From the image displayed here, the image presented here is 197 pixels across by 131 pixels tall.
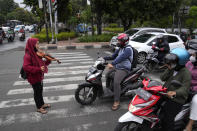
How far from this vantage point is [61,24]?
30078mm

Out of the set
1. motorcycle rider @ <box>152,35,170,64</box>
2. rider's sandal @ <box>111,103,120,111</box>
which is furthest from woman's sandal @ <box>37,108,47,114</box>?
motorcycle rider @ <box>152,35,170,64</box>

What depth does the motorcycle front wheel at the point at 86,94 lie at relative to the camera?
162 inches

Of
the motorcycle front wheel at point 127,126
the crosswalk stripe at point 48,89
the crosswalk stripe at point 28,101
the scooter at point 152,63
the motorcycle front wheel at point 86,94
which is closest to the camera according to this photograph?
the motorcycle front wheel at point 127,126

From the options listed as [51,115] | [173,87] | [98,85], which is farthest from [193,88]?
[51,115]

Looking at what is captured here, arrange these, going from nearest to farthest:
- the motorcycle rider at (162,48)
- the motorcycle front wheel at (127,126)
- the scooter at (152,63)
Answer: the motorcycle front wheel at (127,126) < the motorcycle rider at (162,48) < the scooter at (152,63)

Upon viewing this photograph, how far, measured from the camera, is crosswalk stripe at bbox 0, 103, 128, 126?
366 centimetres

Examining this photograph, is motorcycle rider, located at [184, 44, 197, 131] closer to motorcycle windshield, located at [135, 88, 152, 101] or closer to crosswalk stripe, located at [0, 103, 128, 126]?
motorcycle windshield, located at [135, 88, 152, 101]

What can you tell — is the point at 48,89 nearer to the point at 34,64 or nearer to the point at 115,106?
the point at 34,64

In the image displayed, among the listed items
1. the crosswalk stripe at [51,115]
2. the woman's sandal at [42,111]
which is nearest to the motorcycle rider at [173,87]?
the crosswalk stripe at [51,115]

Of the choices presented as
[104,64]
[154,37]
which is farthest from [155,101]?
[154,37]

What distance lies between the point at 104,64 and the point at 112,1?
11744 millimetres

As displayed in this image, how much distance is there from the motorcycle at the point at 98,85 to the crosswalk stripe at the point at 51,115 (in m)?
0.26

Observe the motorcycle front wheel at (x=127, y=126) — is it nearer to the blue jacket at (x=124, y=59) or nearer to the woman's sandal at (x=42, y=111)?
the blue jacket at (x=124, y=59)

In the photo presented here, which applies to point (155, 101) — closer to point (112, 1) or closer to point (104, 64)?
point (104, 64)
